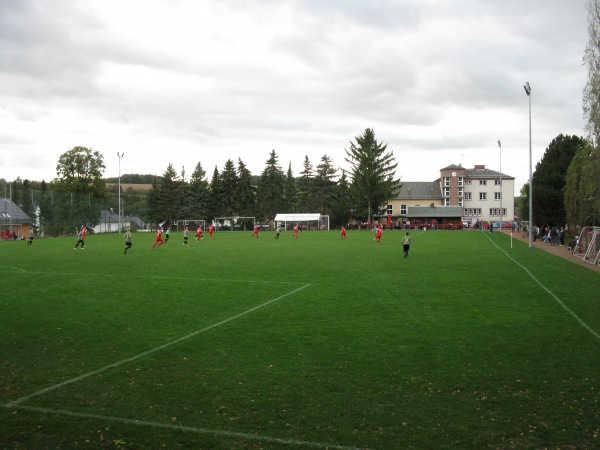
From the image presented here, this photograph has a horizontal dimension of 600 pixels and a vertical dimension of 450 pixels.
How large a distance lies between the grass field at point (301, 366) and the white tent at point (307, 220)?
64.0 metres

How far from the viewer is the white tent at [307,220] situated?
81.7 meters

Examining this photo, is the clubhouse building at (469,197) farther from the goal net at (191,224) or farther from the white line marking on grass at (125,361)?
the white line marking on grass at (125,361)

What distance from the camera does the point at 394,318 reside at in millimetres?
12094

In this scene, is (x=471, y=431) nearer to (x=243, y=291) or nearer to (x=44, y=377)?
(x=44, y=377)

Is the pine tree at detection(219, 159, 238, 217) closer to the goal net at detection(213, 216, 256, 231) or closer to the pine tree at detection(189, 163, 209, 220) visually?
the pine tree at detection(189, 163, 209, 220)

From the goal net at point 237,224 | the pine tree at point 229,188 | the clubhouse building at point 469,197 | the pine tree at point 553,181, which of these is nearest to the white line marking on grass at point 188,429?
the pine tree at point 553,181

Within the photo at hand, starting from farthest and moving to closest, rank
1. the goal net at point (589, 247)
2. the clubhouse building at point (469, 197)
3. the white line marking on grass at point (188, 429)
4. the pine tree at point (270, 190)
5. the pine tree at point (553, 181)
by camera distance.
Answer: the clubhouse building at point (469, 197) < the pine tree at point (270, 190) < the pine tree at point (553, 181) < the goal net at point (589, 247) < the white line marking on grass at point (188, 429)

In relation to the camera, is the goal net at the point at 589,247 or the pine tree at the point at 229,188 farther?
the pine tree at the point at 229,188

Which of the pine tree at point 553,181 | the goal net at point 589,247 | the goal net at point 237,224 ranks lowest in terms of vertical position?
the goal net at point 589,247

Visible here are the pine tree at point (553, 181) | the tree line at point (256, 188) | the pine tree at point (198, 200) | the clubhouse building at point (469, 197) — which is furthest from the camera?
the clubhouse building at point (469, 197)

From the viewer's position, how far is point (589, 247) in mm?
27578

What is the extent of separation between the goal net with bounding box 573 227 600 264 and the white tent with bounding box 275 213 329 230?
170 feet

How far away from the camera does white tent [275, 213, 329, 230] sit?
81.7 metres

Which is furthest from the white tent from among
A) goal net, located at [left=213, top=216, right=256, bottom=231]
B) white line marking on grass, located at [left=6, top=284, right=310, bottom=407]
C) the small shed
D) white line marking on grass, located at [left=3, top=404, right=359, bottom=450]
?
white line marking on grass, located at [left=3, top=404, right=359, bottom=450]
